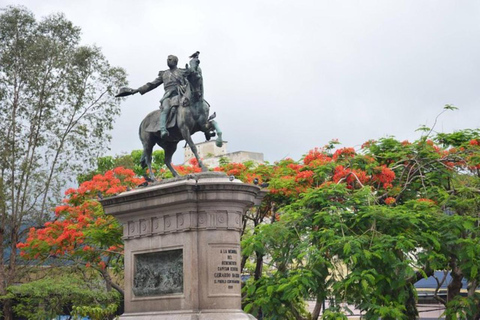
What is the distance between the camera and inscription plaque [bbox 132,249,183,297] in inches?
568

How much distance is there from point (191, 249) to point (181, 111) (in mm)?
3068

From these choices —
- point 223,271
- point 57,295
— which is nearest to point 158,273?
point 223,271

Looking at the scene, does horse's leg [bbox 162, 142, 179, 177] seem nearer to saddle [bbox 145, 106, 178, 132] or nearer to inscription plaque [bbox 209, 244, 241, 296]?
saddle [bbox 145, 106, 178, 132]

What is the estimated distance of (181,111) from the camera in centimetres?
1570

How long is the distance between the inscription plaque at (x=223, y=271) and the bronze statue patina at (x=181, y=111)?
6.42 feet

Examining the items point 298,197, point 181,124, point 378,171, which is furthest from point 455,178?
point 181,124

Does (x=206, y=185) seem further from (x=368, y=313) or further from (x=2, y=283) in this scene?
(x=2, y=283)

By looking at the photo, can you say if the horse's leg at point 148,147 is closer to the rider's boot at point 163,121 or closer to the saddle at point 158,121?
the saddle at point 158,121

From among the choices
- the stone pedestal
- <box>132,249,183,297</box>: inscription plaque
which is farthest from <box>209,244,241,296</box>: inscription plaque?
<box>132,249,183,297</box>: inscription plaque

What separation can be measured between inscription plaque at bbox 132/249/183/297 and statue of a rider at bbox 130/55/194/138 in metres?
Result: 2.55

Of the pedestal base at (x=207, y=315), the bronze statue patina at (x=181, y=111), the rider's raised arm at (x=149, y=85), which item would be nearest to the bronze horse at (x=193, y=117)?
the bronze statue patina at (x=181, y=111)

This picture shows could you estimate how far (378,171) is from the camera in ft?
71.5

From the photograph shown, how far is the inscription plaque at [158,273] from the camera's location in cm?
1443

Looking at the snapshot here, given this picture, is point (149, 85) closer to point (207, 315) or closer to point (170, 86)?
point (170, 86)
